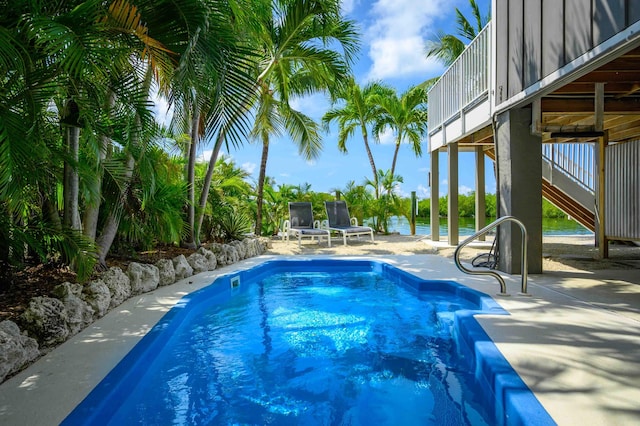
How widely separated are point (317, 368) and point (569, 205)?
10.0 m

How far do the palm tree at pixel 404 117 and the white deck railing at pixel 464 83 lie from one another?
5.46 metres

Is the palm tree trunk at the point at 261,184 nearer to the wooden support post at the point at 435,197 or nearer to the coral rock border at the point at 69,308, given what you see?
the wooden support post at the point at 435,197

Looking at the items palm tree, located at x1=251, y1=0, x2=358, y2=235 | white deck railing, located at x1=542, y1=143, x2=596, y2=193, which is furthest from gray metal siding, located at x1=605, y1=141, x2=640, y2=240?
palm tree, located at x1=251, y1=0, x2=358, y2=235

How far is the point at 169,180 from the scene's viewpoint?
734 cm

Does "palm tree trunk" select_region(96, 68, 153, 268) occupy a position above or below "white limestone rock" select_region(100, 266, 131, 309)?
above

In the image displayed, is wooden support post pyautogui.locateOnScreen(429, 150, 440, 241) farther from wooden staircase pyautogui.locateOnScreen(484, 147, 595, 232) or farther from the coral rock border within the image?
the coral rock border

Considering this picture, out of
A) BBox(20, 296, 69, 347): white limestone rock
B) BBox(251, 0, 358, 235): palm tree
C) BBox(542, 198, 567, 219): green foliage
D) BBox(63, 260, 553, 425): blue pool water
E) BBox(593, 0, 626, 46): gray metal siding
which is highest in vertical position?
BBox(251, 0, 358, 235): palm tree

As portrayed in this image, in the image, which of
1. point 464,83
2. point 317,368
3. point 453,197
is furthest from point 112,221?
point 453,197

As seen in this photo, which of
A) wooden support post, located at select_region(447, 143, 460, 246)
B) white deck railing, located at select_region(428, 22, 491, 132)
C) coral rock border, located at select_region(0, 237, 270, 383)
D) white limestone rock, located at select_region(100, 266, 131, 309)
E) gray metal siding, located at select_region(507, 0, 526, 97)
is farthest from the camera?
wooden support post, located at select_region(447, 143, 460, 246)

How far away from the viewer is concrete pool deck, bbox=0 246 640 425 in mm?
2234

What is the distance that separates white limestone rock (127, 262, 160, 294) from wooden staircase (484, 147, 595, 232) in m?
8.99

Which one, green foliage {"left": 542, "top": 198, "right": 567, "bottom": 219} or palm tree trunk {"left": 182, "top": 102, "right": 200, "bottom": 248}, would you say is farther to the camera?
green foliage {"left": 542, "top": 198, "right": 567, "bottom": 219}

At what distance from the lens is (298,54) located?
9.38 m

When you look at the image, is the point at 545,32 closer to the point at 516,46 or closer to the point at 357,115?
the point at 516,46
